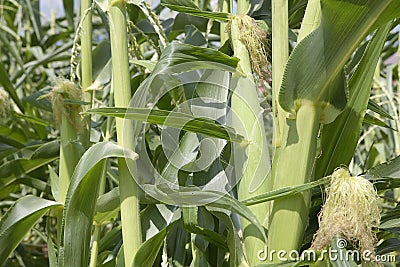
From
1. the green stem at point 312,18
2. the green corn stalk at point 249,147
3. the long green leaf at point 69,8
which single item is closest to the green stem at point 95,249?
the green corn stalk at point 249,147

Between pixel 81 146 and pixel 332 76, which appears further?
pixel 81 146

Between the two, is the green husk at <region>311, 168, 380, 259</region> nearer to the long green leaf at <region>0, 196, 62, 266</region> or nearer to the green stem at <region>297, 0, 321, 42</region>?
the green stem at <region>297, 0, 321, 42</region>

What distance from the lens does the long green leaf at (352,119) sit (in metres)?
0.45

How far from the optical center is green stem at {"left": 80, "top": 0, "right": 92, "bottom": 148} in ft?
1.58

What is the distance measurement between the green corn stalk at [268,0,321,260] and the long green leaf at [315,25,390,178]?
0.08m

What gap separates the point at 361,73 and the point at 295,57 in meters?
0.11

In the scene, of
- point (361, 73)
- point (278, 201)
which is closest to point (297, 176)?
point (278, 201)

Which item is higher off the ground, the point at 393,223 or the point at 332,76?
the point at 332,76

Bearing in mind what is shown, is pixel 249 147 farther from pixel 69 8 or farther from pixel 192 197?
pixel 69 8

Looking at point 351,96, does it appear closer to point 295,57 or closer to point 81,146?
point 295,57

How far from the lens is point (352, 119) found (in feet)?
1.50

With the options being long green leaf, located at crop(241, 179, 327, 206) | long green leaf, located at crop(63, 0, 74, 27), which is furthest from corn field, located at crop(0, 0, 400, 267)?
long green leaf, located at crop(63, 0, 74, 27)

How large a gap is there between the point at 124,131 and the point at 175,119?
0.04 metres

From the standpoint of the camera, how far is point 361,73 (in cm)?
46
